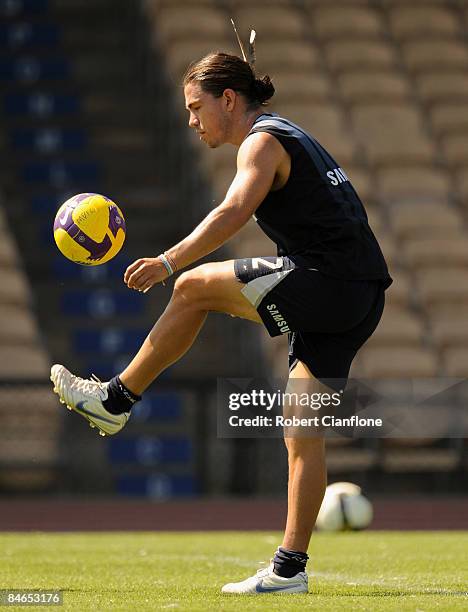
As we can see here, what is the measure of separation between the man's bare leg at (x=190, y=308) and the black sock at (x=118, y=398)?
0.09 m

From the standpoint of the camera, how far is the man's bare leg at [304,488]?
4.15m

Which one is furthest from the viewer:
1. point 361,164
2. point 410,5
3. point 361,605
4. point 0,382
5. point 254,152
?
point 410,5

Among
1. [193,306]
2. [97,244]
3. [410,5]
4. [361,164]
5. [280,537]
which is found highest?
[410,5]

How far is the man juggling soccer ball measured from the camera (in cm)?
409

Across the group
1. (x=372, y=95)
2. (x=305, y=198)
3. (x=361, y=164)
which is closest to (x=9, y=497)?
(x=361, y=164)

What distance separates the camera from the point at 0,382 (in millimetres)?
10805

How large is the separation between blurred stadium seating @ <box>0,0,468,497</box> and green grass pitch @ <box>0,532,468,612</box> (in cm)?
327

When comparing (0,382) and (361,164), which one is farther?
(361,164)

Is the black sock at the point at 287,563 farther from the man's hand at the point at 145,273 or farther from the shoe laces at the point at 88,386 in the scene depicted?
the man's hand at the point at 145,273

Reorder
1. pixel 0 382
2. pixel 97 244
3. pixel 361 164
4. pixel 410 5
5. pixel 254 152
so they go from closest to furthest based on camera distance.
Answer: pixel 254 152
pixel 97 244
pixel 0 382
pixel 361 164
pixel 410 5

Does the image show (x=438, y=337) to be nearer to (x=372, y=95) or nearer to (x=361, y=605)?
(x=372, y=95)

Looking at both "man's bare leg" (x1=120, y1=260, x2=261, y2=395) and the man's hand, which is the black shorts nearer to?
"man's bare leg" (x1=120, y1=260, x2=261, y2=395)

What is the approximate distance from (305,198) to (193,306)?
0.52 m

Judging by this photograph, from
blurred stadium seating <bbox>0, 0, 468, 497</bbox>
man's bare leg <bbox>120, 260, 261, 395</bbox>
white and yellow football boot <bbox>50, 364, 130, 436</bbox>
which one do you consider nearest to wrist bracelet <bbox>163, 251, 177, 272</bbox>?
man's bare leg <bbox>120, 260, 261, 395</bbox>
